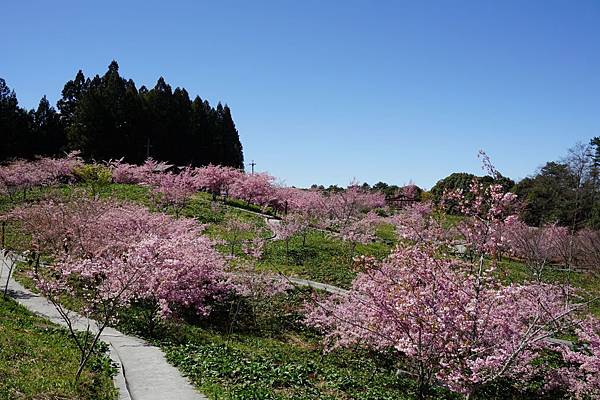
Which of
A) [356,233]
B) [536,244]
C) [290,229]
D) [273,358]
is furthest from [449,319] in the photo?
[536,244]

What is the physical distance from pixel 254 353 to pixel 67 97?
50506 mm

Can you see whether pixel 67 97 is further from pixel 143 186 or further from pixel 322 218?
pixel 322 218

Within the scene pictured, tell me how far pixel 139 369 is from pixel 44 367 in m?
1.99

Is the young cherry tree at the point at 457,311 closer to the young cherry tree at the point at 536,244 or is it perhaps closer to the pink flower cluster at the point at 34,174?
the young cherry tree at the point at 536,244

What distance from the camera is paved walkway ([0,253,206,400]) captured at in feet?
28.8

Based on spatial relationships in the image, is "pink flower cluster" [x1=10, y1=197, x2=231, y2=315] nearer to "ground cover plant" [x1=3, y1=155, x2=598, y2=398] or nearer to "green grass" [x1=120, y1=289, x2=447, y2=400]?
"ground cover plant" [x1=3, y1=155, x2=598, y2=398]

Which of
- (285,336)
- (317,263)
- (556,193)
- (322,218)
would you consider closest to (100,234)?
(285,336)

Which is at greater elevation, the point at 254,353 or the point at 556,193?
the point at 556,193

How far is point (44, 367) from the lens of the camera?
845 centimetres

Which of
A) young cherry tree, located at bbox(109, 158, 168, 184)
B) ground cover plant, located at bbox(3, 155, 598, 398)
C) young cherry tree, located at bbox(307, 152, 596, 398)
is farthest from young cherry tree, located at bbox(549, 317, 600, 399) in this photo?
young cherry tree, located at bbox(109, 158, 168, 184)

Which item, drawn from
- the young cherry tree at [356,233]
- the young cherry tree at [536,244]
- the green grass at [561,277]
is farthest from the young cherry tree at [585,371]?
the young cherry tree at [356,233]

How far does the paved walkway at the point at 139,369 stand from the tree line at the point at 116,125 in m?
35.1

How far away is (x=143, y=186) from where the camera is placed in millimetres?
35219

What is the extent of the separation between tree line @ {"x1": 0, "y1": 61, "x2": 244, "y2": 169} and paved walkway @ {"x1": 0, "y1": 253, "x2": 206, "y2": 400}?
3515 centimetres
